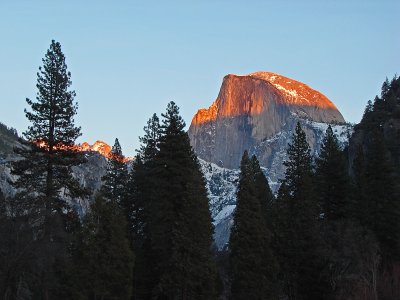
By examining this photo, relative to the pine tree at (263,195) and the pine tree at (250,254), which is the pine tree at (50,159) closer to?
the pine tree at (250,254)

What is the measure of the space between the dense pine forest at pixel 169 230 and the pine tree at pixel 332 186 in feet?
0.35

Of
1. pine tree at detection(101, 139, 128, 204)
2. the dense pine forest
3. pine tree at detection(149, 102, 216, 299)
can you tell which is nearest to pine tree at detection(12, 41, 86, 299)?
the dense pine forest

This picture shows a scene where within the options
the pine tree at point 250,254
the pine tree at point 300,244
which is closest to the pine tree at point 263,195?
the pine tree at point 300,244

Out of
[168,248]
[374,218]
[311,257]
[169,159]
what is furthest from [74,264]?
[374,218]

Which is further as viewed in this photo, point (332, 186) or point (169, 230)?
point (332, 186)

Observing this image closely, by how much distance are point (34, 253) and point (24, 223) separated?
1701mm

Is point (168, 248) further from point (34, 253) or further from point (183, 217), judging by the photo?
point (34, 253)

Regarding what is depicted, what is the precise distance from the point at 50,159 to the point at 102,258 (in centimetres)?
717

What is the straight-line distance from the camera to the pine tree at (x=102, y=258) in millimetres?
34125

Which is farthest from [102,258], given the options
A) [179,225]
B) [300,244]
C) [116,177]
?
[116,177]

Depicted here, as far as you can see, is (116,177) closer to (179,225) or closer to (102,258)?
(179,225)

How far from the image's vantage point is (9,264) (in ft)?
81.5

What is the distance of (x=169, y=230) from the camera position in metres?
39.1

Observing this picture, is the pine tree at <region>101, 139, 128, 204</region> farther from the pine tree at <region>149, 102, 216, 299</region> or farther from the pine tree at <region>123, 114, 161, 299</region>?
the pine tree at <region>149, 102, 216, 299</region>
